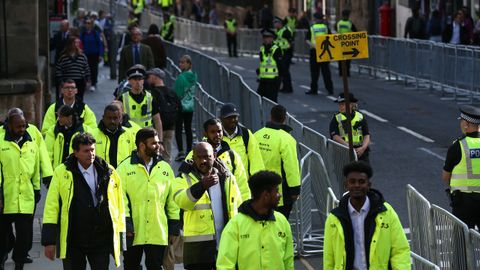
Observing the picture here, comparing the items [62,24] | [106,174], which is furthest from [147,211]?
[62,24]

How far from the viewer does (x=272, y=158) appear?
14.2 m

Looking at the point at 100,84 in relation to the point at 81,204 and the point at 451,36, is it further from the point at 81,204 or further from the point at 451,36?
the point at 81,204

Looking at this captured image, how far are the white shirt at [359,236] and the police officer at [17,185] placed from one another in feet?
17.9

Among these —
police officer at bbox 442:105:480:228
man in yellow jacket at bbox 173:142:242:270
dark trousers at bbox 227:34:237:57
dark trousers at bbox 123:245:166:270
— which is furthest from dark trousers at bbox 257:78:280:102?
dark trousers at bbox 227:34:237:57

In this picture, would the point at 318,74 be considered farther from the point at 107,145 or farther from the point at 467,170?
the point at 467,170

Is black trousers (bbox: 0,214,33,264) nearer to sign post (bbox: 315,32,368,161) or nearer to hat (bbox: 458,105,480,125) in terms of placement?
sign post (bbox: 315,32,368,161)

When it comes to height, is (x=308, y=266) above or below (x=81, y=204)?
below

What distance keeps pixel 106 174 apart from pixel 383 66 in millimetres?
25367

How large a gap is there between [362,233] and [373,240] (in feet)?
0.29

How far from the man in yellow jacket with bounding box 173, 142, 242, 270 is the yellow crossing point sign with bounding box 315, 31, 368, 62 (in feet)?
15.2

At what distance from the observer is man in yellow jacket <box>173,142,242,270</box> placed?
36.2ft

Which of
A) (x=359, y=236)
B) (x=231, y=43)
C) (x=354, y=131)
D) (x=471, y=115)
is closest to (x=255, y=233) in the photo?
(x=359, y=236)

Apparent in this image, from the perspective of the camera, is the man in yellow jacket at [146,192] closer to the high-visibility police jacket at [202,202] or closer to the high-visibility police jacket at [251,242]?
the high-visibility police jacket at [202,202]

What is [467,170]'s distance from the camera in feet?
43.3
